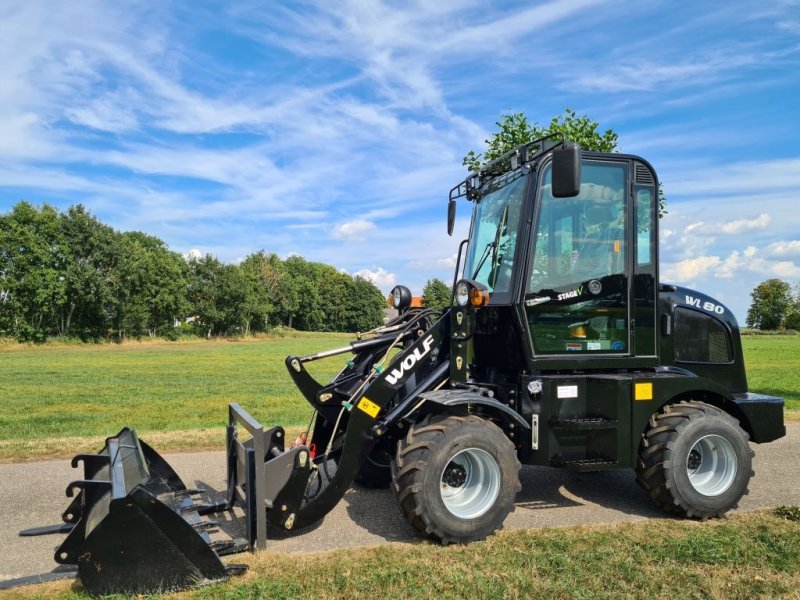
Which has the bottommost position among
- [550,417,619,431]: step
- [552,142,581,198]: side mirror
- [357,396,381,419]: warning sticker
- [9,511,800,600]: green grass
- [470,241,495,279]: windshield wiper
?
[9,511,800,600]: green grass

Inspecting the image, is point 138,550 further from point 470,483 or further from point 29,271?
point 29,271

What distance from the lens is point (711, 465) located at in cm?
574

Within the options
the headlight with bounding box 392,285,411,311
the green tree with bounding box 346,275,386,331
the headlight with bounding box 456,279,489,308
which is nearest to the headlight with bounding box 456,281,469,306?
the headlight with bounding box 456,279,489,308

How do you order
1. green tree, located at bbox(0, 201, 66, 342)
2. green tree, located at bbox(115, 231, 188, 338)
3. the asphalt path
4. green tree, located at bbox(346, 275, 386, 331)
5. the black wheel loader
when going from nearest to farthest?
the black wheel loader
the asphalt path
green tree, located at bbox(0, 201, 66, 342)
green tree, located at bbox(115, 231, 188, 338)
green tree, located at bbox(346, 275, 386, 331)

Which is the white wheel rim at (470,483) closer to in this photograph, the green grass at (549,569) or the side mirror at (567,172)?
the green grass at (549,569)

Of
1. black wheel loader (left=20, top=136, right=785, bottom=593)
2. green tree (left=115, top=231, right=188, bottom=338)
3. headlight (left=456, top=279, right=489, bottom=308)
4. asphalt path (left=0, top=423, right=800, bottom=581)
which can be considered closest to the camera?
black wheel loader (left=20, top=136, right=785, bottom=593)

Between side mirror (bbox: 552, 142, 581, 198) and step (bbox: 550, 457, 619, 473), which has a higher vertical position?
side mirror (bbox: 552, 142, 581, 198)

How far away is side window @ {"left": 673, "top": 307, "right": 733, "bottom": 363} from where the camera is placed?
6.15 m

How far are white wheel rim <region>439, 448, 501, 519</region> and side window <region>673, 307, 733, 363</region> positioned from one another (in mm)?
2375

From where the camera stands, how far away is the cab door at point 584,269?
5480mm

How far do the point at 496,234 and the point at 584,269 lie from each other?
2.85ft

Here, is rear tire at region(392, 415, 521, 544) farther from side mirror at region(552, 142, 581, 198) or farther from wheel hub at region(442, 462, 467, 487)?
side mirror at region(552, 142, 581, 198)

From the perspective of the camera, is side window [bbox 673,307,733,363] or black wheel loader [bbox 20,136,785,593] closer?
black wheel loader [bbox 20,136,785,593]

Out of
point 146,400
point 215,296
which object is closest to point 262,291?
point 215,296
